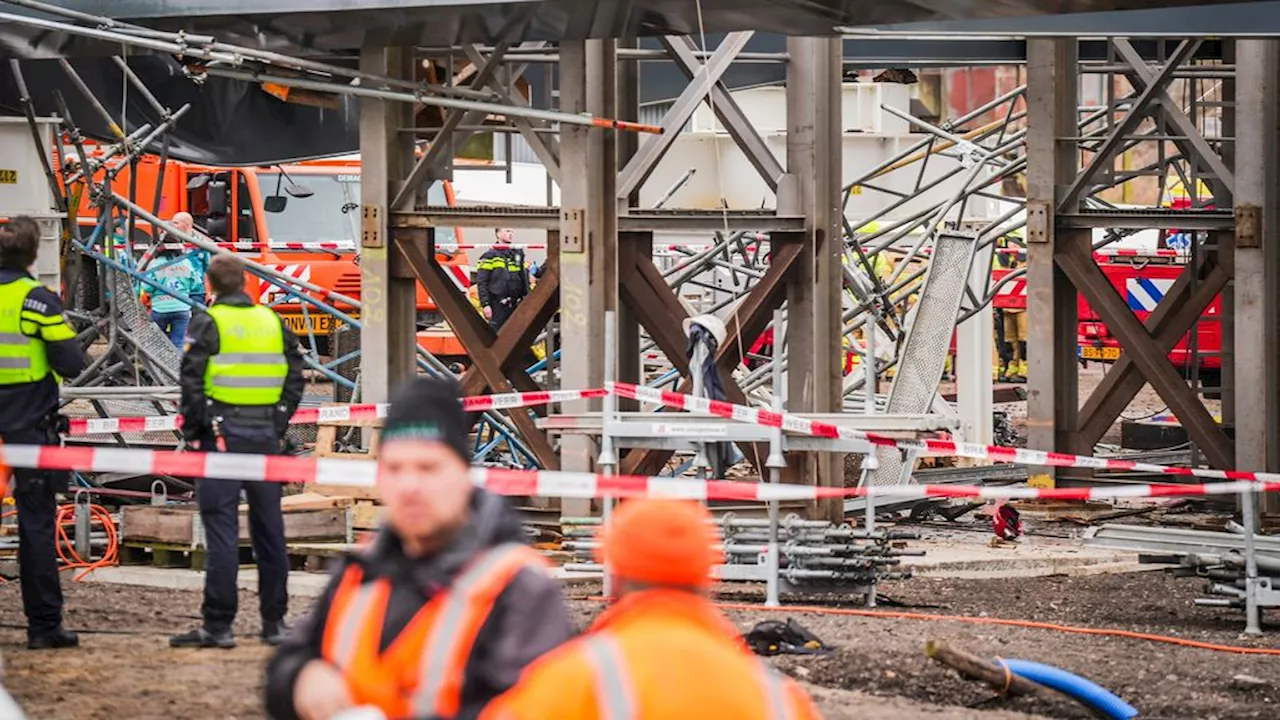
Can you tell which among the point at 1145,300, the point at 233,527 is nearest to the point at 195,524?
the point at 233,527

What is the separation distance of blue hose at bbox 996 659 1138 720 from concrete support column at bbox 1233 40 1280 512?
5.93 metres

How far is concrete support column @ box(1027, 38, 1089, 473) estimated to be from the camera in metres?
16.3

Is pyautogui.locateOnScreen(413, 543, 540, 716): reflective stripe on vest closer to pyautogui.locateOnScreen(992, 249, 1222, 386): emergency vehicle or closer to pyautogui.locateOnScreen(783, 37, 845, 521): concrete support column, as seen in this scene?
pyautogui.locateOnScreen(783, 37, 845, 521): concrete support column

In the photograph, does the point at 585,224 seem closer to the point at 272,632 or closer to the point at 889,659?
the point at 272,632

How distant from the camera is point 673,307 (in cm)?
1486

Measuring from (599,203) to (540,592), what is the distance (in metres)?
9.81

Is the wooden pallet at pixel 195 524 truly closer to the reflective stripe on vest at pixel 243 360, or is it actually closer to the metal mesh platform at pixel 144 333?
the metal mesh platform at pixel 144 333

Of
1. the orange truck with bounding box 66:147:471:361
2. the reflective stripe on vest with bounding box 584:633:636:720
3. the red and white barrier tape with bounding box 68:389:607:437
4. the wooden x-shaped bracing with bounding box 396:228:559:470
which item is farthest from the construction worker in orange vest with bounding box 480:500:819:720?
the orange truck with bounding box 66:147:471:361

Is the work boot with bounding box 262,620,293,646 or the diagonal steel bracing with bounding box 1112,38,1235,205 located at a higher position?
the diagonal steel bracing with bounding box 1112,38,1235,205

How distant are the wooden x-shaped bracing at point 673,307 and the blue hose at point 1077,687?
15.4ft

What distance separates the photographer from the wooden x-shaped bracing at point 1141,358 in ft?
52.4

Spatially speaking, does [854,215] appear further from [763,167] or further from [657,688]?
[657,688]

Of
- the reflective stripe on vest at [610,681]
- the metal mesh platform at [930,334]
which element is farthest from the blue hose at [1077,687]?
the metal mesh platform at [930,334]

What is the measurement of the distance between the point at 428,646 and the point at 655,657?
60cm
